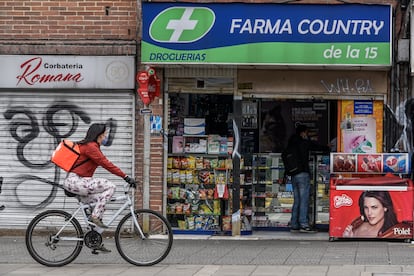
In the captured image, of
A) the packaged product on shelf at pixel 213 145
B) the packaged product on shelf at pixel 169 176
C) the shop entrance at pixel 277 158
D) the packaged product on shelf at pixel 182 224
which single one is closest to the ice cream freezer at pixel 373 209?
the shop entrance at pixel 277 158

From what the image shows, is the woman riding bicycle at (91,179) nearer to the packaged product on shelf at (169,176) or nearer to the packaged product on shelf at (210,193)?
the packaged product on shelf at (169,176)

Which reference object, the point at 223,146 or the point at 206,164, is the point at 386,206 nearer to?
the point at 223,146

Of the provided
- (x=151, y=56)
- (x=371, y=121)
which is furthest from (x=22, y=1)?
(x=371, y=121)

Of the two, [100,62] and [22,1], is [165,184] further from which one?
[22,1]

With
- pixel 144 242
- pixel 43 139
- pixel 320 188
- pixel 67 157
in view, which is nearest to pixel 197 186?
pixel 320 188

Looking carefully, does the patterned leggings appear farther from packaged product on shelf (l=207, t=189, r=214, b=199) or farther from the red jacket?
packaged product on shelf (l=207, t=189, r=214, b=199)

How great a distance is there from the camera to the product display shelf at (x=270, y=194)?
12203mm

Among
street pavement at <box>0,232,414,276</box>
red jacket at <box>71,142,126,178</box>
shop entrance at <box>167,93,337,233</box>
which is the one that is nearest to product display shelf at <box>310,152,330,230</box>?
shop entrance at <box>167,93,337,233</box>

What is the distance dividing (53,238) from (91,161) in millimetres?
1038

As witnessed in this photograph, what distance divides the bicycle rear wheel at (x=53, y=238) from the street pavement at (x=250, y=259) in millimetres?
146

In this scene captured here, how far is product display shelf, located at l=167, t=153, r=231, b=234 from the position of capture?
11.7 m

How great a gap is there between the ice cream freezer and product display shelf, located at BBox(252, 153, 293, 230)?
1.84m

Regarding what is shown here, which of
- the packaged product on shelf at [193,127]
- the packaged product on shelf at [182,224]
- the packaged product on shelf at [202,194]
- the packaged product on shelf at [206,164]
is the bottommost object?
the packaged product on shelf at [182,224]

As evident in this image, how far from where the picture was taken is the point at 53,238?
8.52 m
